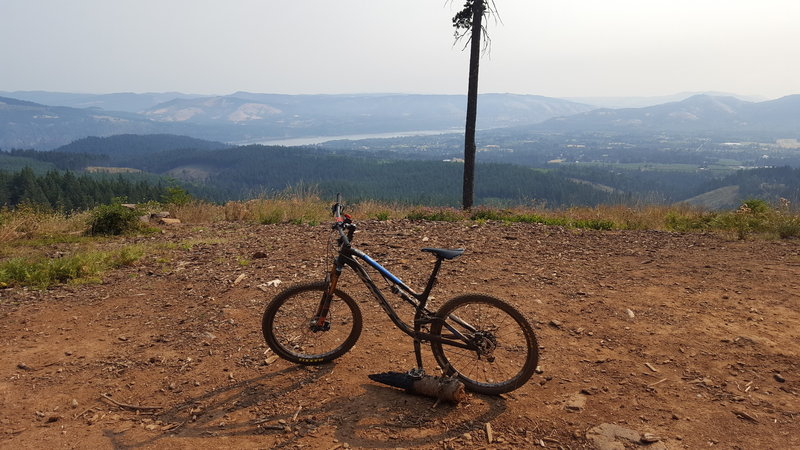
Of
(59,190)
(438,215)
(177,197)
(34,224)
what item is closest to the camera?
(34,224)

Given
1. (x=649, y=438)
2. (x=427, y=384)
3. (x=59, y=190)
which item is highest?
(x=427, y=384)

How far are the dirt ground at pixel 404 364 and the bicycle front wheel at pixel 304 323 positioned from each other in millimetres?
Result: 166

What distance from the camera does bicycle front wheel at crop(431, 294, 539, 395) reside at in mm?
3779

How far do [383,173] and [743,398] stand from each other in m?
125

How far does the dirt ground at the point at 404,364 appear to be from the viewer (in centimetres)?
347

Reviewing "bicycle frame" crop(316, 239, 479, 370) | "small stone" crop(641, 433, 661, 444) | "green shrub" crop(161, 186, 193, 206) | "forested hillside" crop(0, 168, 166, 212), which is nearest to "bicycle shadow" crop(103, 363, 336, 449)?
"bicycle frame" crop(316, 239, 479, 370)

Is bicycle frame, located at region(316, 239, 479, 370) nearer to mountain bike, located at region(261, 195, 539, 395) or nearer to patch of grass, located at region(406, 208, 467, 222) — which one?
mountain bike, located at region(261, 195, 539, 395)

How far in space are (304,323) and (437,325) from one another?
4.62ft

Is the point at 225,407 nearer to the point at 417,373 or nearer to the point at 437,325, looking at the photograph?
the point at 417,373

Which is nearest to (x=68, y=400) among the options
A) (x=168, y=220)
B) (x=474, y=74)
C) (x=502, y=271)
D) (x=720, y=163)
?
(x=502, y=271)

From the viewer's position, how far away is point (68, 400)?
13.1 ft

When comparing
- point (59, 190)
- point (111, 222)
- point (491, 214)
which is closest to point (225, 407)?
point (111, 222)

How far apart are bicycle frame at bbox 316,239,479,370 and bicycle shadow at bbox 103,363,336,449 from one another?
1.93 ft

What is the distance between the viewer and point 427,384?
3.80 metres
